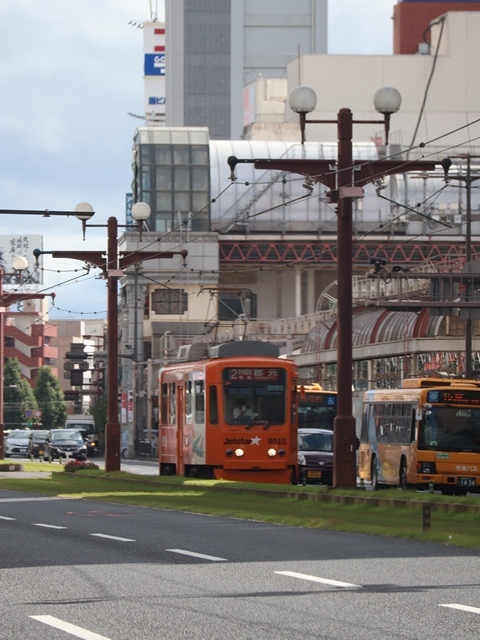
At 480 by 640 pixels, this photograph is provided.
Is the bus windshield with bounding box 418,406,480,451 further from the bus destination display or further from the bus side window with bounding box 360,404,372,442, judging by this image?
the bus side window with bounding box 360,404,372,442

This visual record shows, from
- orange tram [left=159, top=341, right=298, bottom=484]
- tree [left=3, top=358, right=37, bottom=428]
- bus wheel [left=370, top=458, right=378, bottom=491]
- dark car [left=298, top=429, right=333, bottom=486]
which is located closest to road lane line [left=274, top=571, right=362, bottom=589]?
orange tram [left=159, top=341, right=298, bottom=484]

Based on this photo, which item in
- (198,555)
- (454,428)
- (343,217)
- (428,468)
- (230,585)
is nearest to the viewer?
(230,585)

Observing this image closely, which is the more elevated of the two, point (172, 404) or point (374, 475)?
point (172, 404)

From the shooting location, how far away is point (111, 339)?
1877 inches

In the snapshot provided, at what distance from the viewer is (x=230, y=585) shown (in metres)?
13.9

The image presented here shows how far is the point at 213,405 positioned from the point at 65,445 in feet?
162

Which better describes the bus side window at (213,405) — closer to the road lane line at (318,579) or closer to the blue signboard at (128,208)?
the road lane line at (318,579)

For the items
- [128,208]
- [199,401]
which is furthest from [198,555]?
[128,208]

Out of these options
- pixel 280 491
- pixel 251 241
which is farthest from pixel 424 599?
pixel 251 241

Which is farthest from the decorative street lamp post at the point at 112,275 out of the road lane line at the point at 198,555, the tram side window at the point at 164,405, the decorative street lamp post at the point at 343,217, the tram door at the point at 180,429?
the road lane line at the point at 198,555

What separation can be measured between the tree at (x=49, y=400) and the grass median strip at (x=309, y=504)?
128 meters

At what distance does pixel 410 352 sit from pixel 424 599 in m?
50.6

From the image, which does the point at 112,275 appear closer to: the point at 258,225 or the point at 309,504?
the point at 309,504

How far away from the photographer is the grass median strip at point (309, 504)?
22203 mm
